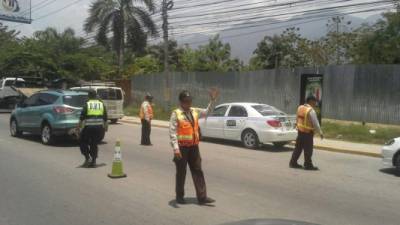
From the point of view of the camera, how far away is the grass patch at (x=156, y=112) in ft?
98.6

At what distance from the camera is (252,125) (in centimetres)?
1636

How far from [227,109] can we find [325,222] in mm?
10473

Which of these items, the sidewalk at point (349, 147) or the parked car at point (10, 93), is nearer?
the sidewalk at point (349, 147)

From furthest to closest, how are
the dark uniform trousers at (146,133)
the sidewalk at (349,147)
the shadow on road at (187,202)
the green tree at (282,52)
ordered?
the green tree at (282,52) → the dark uniform trousers at (146,133) → the sidewalk at (349,147) → the shadow on road at (187,202)

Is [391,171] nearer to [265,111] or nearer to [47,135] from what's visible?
[265,111]

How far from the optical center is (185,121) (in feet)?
27.2

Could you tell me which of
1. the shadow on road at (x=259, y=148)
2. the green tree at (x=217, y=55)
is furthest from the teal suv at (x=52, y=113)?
the green tree at (x=217, y=55)

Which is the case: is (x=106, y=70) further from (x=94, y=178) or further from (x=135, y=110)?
Answer: (x=94, y=178)

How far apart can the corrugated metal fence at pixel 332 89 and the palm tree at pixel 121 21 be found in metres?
12.0

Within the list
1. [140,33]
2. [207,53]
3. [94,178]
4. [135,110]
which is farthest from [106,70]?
[94,178]

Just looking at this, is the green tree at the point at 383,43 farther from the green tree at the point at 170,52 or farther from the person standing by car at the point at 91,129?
the green tree at the point at 170,52

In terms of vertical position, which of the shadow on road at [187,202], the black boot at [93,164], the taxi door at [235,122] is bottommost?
the shadow on road at [187,202]

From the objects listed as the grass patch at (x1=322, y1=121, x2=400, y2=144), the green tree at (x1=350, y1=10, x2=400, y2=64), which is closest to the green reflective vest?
the grass patch at (x1=322, y1=121, x2=400, y2=144)

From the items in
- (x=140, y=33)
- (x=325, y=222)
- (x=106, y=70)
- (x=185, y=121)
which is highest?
(x=140, y=33)
